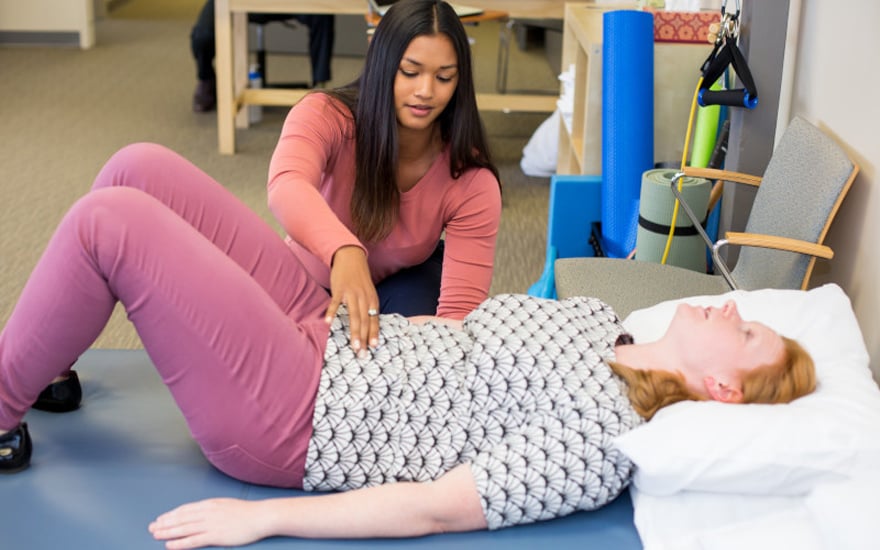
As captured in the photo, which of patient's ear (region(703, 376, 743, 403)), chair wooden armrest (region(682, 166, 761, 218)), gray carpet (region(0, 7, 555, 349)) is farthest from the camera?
gray carpet (region(0, 7, 555, 349))

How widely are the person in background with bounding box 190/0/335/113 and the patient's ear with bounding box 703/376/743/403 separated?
368 cm

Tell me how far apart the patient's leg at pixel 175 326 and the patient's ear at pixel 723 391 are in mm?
→ 581

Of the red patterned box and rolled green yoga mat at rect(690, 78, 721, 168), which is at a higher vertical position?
the red patterned box

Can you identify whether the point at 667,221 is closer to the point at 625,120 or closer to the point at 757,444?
the point at 625,120

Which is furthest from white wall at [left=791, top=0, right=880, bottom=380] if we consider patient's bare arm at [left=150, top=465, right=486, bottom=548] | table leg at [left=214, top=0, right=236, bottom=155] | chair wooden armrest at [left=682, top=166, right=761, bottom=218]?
table leg at [left=214, top=0, right=236, bottom=155]

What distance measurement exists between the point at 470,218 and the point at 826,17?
3.05ft

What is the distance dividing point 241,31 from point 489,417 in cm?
337

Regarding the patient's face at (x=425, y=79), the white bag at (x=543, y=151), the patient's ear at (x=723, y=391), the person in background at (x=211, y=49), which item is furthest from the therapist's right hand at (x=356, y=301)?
the person in background at (x=211, y=49)

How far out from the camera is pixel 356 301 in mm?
1659

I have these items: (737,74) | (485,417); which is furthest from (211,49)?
(485,417)

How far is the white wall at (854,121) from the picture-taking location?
6.73ft

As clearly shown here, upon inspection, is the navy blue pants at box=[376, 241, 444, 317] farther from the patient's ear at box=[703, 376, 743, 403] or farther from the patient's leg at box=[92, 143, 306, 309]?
the patient's ear at box=[703, 376, 743, 403]

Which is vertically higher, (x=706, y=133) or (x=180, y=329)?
(x=706, y=133)

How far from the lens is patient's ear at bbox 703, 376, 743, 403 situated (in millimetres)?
1569
